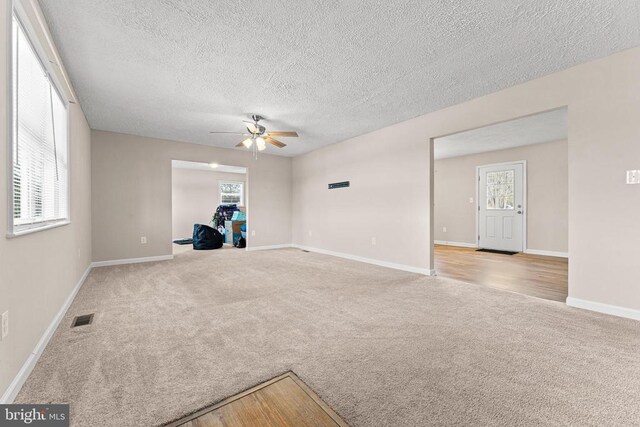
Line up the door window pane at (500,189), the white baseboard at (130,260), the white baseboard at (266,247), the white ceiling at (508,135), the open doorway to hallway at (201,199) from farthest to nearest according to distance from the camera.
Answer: the open doorway to hallway at (201,199)
the white baseboard at (266,247)
the door window pane at (500,189)
the white baseboard at (130,260)
the white ceiling at (508,135)

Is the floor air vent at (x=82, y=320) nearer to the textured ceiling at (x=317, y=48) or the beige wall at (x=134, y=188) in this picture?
the textured ceiling at (x=317, y=48)

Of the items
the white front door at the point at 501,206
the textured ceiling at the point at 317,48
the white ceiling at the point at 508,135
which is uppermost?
the white ceiling at the point at 508,135

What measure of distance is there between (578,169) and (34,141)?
4702 mm

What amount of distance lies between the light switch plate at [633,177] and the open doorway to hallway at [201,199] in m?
7.79

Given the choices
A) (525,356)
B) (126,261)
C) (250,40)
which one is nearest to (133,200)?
(126,261)

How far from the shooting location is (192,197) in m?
8.95

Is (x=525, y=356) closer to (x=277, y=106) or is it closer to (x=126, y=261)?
(x=277, y=106)

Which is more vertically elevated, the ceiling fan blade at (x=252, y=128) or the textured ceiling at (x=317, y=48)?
the textured ceiling at (x=317, y=48)

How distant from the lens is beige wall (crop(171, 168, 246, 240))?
872 centimetres

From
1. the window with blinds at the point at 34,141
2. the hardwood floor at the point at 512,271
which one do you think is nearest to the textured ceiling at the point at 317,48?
the window with blinds at the point at 34,141

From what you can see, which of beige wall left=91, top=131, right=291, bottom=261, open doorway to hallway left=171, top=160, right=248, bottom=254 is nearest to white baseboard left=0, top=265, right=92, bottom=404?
beige wall left=91, top=131, right=291, bottom=261

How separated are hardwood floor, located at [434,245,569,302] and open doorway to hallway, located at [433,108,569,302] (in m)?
0.01

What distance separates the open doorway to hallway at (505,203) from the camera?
4422 mm

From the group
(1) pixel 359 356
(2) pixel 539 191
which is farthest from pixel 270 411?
(2) pixel 539 191
